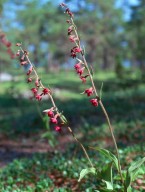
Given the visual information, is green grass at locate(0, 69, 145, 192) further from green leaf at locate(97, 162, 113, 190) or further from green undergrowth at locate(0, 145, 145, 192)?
green leaf at locate(97, 162, 113, 190)

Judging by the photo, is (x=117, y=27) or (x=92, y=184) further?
(x=117, y=27)

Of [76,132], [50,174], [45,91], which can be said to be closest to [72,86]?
[76,132]

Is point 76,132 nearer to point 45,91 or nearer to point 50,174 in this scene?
point 50,174

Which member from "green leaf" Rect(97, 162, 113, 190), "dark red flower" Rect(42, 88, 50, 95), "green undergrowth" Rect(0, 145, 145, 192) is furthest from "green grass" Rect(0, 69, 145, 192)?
"green leaf" Rect(97, 162, 113, 190)

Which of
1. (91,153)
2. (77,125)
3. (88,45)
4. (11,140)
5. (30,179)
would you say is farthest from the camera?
(88,45)

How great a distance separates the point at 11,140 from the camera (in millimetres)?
12195

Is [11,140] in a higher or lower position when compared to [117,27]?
lower

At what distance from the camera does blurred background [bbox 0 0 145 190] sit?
10.6 meters

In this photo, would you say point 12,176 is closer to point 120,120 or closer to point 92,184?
point 92,184

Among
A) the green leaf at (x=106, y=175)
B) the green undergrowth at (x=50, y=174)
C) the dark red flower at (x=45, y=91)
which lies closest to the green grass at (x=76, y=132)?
the green undergrowth at (x=50, y=174)

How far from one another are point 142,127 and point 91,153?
3.82 metres

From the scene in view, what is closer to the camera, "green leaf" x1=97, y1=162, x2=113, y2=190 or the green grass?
"green leaf" x1=97, y1=162, x2=113, y2=190

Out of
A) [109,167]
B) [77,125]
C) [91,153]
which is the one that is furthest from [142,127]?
[109,167]

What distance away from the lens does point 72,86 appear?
37.8 metres
